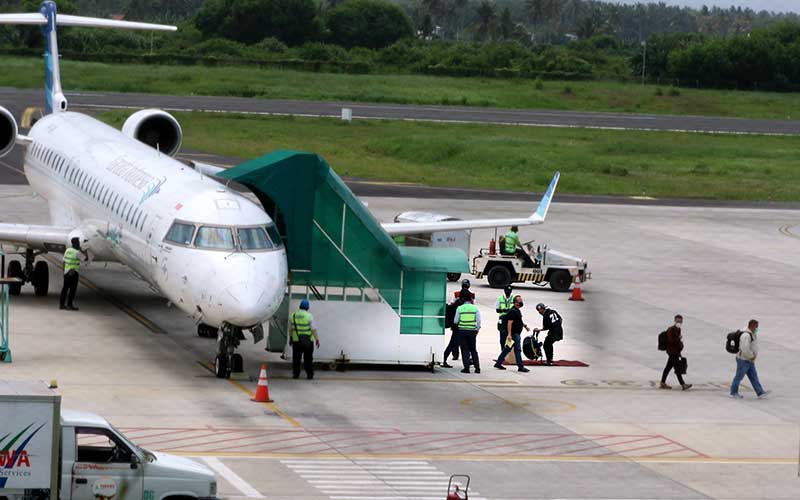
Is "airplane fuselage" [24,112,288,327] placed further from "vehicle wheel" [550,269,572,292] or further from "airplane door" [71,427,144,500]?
"vehicle wheel" [550,269,572,292]

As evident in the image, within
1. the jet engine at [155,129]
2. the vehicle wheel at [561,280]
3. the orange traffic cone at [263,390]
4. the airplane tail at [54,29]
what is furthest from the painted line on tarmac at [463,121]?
the orange traffic cone at [263,390]

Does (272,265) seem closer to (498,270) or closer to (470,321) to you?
(470,321)

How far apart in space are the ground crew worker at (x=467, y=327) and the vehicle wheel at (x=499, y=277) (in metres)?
12.3

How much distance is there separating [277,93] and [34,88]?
1919cm

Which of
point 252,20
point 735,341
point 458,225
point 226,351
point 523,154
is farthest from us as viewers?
point 252,20

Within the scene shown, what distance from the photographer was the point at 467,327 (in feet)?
102

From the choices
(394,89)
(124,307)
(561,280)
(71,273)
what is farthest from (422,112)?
(71,273)

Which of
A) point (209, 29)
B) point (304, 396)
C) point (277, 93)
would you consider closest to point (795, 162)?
point (277, 93)

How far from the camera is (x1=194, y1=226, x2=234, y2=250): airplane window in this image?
28.7 metres

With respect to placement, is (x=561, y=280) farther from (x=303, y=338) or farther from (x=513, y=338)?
(x=303, y=338)

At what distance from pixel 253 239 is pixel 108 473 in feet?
35.8

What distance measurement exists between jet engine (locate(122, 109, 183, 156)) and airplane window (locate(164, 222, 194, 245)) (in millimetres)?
15461

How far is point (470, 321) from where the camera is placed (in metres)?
31.0

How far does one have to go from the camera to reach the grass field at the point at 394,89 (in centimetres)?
11762
